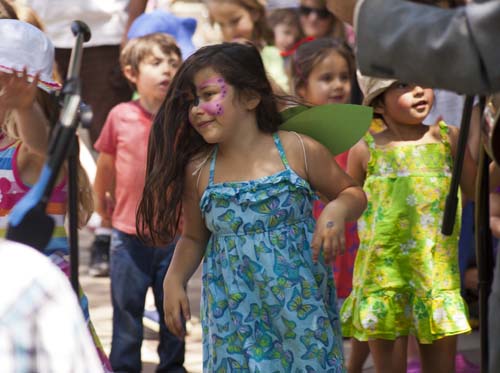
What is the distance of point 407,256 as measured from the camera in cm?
475

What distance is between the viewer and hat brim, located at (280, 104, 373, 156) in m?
3.97

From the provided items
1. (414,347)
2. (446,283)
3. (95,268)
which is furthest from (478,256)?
(95,268)

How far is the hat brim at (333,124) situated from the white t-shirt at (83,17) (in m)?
3.11

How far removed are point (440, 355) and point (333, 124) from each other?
1252 mm

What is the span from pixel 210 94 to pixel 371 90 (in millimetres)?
1137

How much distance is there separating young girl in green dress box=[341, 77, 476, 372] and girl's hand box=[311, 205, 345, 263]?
3.67 feet

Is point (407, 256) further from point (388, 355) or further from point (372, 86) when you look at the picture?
point (372, 86)

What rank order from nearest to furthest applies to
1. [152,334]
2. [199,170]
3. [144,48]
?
[199,170] → [144,48] → [152,334]

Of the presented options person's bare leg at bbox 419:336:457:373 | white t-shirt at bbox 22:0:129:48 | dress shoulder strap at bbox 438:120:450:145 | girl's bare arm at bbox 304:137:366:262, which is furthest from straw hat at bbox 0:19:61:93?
white t-shirt at bbox 22:0:129:48

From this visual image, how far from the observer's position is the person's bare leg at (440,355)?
4691 millimetres

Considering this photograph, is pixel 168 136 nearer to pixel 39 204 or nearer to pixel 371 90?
pixel 371 90

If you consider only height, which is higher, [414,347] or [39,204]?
[39,204]

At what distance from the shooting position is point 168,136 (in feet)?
13.3

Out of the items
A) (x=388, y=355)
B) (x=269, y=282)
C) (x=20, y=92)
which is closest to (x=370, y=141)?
(x=388, y=355)
